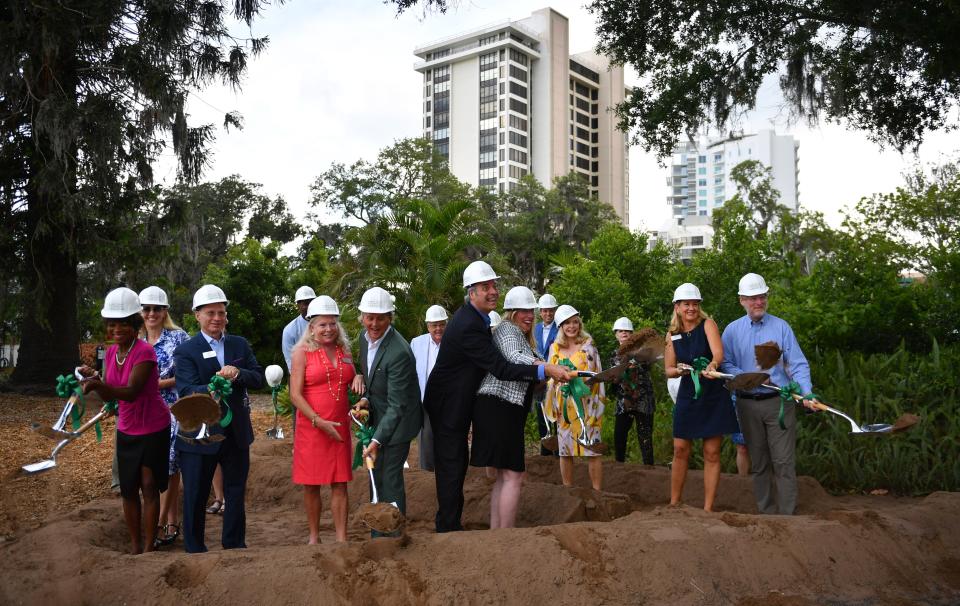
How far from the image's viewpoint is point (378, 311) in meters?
5.27

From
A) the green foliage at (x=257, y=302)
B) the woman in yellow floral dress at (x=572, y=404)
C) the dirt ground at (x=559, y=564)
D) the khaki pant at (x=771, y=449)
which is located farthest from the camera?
the green foliage at (x=257, y=302)

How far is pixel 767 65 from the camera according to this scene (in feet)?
33.1

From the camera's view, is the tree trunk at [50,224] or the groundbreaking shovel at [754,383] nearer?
the groundbreaking shovel at [754,383]

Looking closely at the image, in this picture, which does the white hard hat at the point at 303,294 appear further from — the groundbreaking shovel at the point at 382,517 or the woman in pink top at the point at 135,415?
the groundbreaking shovel at the point at 382,517

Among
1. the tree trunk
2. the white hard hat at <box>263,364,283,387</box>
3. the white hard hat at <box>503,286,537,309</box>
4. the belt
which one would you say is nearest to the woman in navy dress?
the belt

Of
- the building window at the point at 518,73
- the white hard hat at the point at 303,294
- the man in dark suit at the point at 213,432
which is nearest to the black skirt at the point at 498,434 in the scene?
the man in dark suit at the point at 213,432

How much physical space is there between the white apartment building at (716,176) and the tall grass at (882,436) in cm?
8426

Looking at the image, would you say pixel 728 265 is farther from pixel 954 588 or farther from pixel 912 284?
pixel 954 588

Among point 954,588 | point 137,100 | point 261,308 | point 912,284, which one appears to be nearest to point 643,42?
point 912,284

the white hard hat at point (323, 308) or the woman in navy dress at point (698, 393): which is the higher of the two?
the white hard hat at point (323, 308)

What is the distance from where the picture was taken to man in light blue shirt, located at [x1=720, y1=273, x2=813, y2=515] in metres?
6.04

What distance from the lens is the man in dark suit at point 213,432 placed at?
17.1ft

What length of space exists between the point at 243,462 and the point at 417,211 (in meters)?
14.0

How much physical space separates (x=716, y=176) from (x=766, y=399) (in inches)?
4976
